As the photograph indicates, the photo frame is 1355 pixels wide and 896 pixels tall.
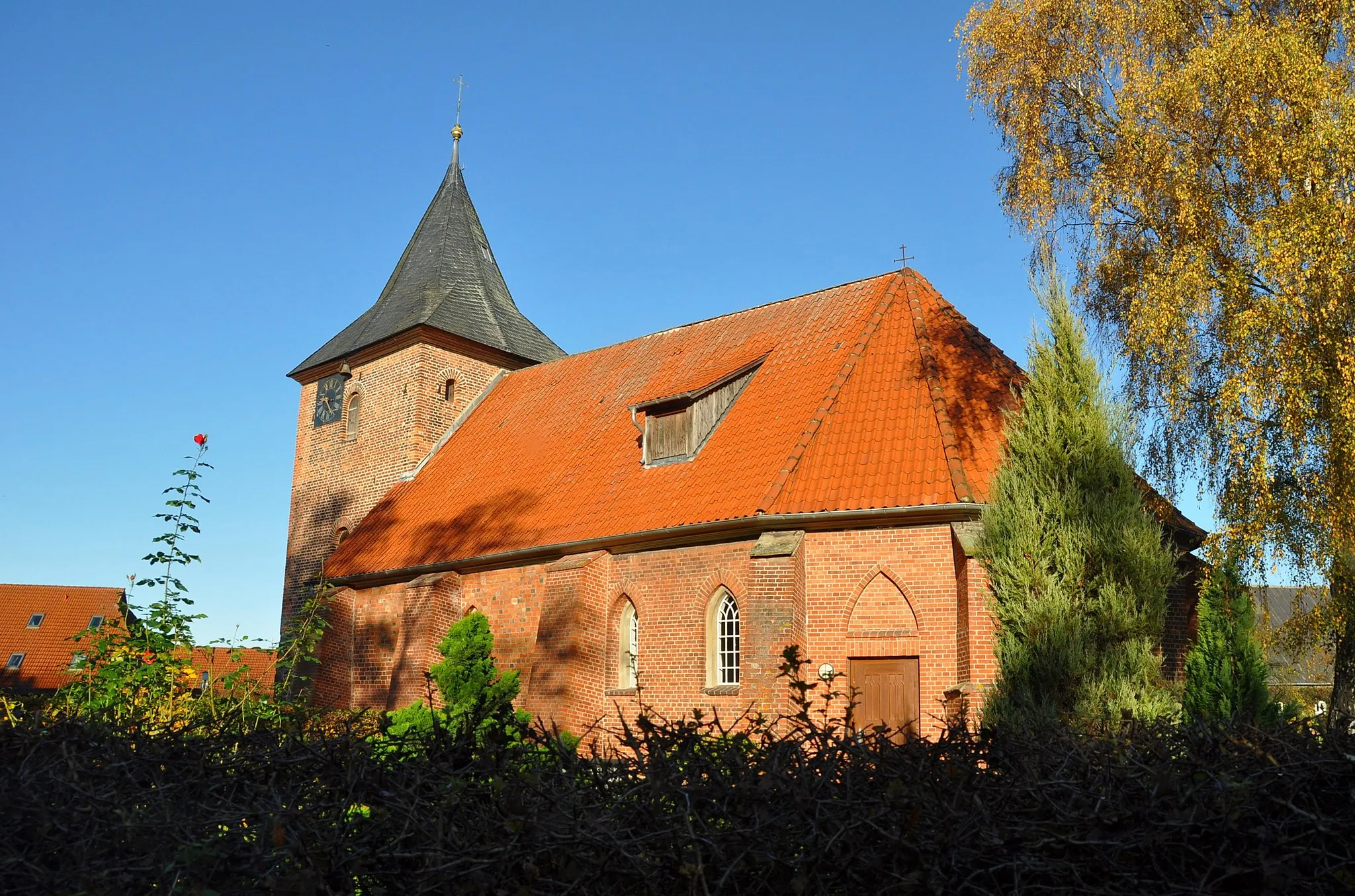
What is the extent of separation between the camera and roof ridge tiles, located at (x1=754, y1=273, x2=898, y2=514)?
15.4 meters

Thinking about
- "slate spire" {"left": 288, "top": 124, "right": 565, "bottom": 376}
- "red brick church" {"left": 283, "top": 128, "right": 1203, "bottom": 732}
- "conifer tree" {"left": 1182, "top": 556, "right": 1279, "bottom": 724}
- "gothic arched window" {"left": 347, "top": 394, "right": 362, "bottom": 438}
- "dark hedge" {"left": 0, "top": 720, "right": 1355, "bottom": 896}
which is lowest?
"dark hedge" {"left": 0, "top": 720, "right": 1355, "bottom": 896}

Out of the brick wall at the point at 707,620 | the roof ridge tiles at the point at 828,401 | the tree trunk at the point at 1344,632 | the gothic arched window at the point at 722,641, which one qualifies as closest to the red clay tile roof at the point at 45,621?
the brick wall at the point at 707,620

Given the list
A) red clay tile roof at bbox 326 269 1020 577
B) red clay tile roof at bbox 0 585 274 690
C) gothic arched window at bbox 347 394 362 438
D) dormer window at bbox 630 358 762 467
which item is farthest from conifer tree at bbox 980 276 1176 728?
red clay tile roof at bbox 0 585 274 690

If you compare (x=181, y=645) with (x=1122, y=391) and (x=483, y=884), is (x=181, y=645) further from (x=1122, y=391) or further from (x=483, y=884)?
(x=1122, y=391)

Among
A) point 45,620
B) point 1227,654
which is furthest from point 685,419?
point 45,620

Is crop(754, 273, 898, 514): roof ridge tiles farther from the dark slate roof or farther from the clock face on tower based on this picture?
the clock face on tower

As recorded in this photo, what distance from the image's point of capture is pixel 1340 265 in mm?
11953

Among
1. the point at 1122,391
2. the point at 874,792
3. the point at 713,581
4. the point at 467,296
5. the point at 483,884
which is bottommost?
the point at 483,884

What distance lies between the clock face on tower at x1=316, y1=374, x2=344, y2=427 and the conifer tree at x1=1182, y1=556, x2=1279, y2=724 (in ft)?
66.2

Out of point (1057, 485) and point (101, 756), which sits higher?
point (1057, 485)

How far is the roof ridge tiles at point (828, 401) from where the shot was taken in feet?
50.5

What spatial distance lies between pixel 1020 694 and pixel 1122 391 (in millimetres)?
4408

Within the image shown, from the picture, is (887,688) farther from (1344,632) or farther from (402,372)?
(402,372)

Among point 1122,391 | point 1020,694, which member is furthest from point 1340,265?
point 1020,694
